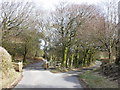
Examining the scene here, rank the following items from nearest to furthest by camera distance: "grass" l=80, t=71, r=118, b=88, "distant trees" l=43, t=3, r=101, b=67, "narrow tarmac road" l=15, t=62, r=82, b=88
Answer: "grass" l=80, t=71, r=118, b=88, "narrow tarmac road" l=15, t=62, r=82, b=88, "distant trees" l=43, t=3, r=101, b=67

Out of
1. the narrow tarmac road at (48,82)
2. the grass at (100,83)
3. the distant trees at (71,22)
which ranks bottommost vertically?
the narrow tarmac road at (48,82)

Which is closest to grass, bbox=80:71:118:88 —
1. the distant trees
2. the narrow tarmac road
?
the narrow tarmac road

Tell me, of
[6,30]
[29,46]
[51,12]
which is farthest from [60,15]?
[29,46]

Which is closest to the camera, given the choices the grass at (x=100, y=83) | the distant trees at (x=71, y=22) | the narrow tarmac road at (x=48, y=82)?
the grass at (x=100, y=83)

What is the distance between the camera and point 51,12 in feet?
75.6

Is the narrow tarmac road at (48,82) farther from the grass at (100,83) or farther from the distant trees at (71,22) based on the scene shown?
the distant trees at (71,22)

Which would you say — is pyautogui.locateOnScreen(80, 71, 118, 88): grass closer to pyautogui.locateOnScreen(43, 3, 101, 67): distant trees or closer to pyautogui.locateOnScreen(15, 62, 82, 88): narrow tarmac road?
pyautogui.locateOnScreen(15, 62, 82, 88): narrow tarmac road

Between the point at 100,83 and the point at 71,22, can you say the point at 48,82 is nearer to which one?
the point at 100,83

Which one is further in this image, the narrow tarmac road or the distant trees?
the distant trees

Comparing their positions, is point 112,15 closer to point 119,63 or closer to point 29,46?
point 119,63

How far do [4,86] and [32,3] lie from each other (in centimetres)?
1294

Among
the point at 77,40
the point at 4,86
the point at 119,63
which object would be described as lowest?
the point at 4,86

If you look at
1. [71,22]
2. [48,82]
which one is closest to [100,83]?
[48,82]

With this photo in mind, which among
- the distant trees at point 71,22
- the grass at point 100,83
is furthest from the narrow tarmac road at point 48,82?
the distant trees at point 71,22
